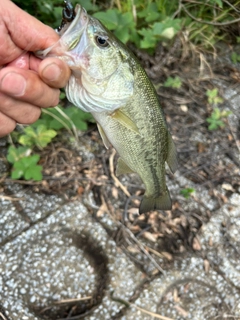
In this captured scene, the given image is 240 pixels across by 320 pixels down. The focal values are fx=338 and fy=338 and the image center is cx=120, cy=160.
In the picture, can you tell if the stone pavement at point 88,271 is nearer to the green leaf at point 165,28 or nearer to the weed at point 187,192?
the weed at point 187,192

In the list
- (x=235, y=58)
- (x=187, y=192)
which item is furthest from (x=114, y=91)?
(x=235, y=58)

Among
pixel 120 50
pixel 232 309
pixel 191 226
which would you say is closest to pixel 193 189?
pixel 191 226

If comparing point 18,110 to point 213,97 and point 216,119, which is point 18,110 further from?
point 213,97

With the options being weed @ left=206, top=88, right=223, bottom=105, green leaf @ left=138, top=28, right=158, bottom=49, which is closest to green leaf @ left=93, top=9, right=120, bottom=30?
green leaf @ left=138, top=28, right=158, bottom=49

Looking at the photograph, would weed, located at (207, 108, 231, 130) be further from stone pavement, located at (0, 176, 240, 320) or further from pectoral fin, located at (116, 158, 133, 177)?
pectoral fin, located at (116, 158, 133, 177)

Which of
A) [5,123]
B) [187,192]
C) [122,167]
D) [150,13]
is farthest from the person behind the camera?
[150,13]

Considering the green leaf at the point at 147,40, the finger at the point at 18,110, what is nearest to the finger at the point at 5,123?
the finger at the point at 18,110
